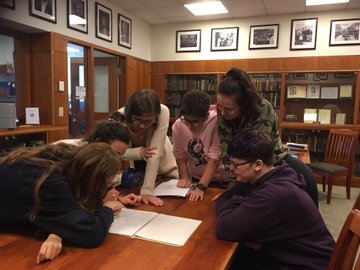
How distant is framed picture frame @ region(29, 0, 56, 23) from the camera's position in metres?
3.35

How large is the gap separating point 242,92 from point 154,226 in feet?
2.55

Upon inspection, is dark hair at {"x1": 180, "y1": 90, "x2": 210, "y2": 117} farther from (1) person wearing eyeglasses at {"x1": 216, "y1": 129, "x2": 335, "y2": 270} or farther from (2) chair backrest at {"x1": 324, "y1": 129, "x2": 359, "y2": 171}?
(2) chair backrest at {"x1": 324, "y1": 129, "x2": 359, "y2": 171}

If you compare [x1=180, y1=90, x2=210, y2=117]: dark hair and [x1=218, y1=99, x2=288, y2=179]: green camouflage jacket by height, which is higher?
[x1=180, y1=90, x2=210, y2=117]: dark hair

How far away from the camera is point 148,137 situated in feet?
6.39

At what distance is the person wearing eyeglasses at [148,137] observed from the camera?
1696 mm

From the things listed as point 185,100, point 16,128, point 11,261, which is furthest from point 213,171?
point 16,128

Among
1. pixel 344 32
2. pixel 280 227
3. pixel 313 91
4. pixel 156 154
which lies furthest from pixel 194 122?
pixel 344 32

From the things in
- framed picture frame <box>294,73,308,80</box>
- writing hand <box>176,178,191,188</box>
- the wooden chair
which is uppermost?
framed picture frame <box>294,73,308,80</box>

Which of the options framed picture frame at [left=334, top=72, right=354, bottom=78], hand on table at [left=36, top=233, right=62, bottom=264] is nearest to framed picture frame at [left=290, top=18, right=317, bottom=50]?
framed picture frame at [left=334, top=72, right=354, bottom=78]

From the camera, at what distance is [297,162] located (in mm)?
1749

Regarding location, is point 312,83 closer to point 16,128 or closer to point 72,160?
point 16,128

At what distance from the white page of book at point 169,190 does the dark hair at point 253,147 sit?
486 mm

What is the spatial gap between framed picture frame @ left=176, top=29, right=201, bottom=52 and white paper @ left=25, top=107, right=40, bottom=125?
3.03m

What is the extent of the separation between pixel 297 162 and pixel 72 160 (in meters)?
1.22
